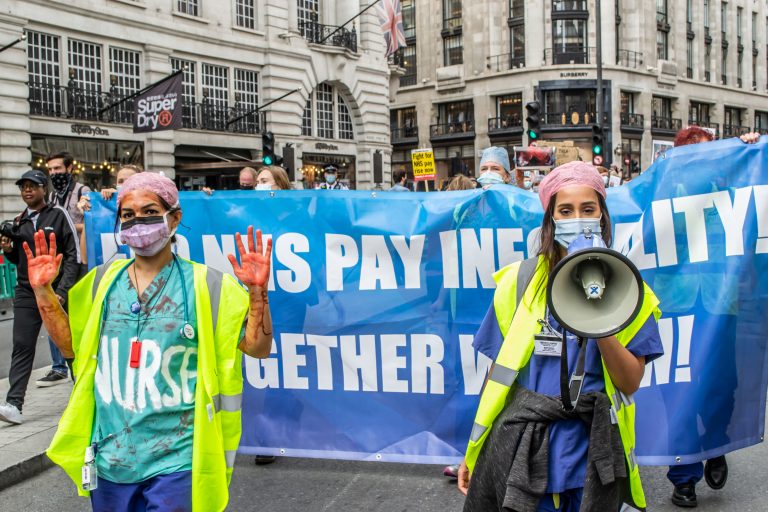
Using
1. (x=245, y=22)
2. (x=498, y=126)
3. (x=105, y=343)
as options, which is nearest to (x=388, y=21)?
(x=245, y=22)

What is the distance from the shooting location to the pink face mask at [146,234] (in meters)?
3.06

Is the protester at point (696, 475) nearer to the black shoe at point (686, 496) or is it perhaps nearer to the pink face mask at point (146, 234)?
the black shoe at point (686, 496)

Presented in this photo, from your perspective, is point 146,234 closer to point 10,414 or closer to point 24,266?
point 10,414

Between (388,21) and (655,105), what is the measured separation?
3248 centimetres

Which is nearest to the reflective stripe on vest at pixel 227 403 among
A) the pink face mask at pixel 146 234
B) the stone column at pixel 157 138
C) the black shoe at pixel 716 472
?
the pink face mask at pixel 146 234

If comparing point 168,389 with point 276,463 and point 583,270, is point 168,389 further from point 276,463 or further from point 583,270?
point 276,463

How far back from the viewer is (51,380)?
8031 millimetres

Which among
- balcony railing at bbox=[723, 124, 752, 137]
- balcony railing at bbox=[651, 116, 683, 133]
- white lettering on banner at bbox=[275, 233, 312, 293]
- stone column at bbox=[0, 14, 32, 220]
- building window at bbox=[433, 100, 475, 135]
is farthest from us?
balcony railing at bbox=[723, 124, 752, 137]

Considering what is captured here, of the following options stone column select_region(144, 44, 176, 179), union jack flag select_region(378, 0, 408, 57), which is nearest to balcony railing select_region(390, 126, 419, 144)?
union jack flag select_region(378, 0, 408, 57)

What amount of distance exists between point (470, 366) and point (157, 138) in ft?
77.6

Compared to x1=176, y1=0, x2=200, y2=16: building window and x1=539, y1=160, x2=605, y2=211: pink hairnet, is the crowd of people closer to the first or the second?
x1=539, y1=160, x2=605, y2=211: pink hairnet

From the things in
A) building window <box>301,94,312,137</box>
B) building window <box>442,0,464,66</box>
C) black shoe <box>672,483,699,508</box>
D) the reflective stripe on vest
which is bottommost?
black shoe <box>672,483,699,508</box>

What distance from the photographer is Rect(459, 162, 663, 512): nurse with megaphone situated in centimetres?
241

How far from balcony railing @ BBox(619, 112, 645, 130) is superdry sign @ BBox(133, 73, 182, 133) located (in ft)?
129
